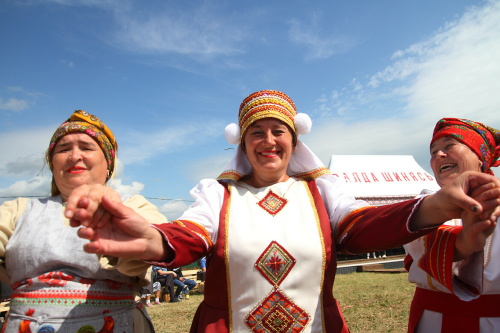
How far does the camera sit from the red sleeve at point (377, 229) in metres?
1.30

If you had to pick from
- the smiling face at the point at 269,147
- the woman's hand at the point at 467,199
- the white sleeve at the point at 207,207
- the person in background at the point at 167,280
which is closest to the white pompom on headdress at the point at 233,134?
the smiling face at the point at 269,147

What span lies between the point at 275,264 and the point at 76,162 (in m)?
1.24

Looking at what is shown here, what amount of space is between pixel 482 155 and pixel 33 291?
2646 mm

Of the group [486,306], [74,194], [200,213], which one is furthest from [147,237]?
[486,306]

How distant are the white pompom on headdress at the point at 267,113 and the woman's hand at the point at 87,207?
3.51 ft

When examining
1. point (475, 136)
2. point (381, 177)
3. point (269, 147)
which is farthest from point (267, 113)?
point (381, 177)

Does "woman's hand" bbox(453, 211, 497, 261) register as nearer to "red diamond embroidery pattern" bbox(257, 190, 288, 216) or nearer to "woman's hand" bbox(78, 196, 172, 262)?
"red diamond embroidery pattern" bbox(257, 190, 288, 216)

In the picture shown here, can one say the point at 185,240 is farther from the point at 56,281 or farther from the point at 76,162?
the point at 76,162

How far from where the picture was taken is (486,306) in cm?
164

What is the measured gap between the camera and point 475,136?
6.35ft

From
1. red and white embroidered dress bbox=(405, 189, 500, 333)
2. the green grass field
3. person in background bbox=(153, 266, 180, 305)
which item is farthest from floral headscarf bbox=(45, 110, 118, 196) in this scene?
person in background bbox=(153, 266, 180, 305)

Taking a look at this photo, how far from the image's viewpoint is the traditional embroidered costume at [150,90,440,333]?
149 cm

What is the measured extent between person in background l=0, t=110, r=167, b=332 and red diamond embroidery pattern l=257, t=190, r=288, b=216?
58 centimetres

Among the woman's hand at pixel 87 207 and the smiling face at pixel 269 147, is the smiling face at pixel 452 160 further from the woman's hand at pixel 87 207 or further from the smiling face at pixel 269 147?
the woman's hand at pixel 87 207
